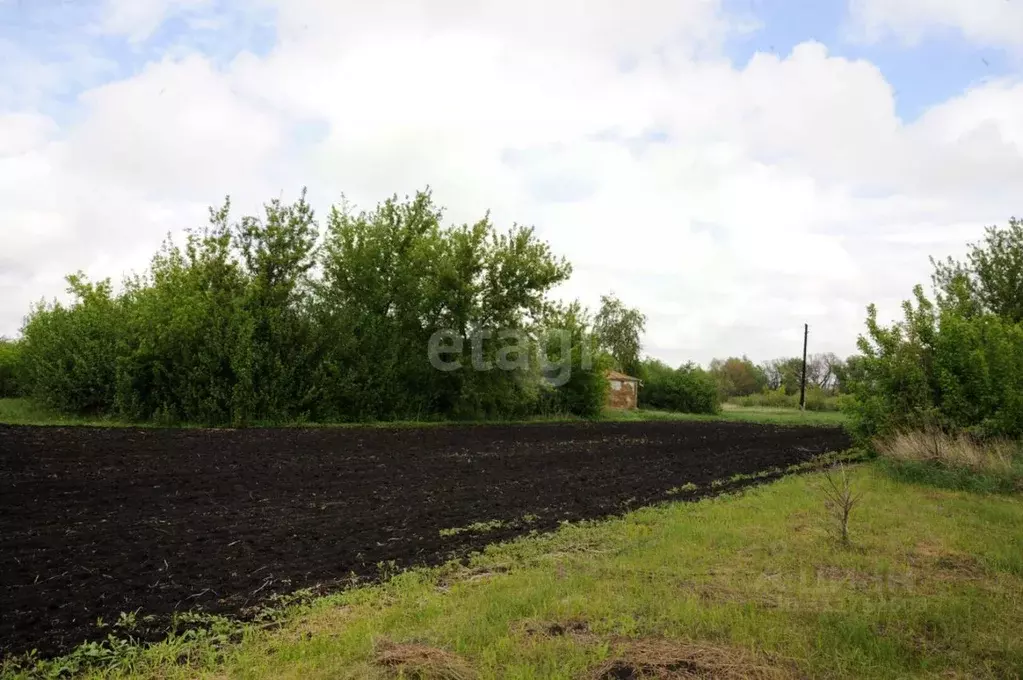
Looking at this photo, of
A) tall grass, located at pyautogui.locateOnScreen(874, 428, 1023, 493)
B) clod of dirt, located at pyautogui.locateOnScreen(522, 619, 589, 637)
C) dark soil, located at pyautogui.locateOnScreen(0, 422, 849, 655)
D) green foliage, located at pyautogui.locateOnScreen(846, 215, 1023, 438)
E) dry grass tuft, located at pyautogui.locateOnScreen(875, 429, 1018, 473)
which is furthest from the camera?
green foliage, located at pyautogui.locateOnScreen(846, 215, 1023, 438)

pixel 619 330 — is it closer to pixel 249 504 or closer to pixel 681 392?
pixel 681 392

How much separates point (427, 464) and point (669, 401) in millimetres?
41793

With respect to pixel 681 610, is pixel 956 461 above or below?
above

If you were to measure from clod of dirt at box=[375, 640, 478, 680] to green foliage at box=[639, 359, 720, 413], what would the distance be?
5075 centimetres

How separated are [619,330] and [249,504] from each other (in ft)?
209

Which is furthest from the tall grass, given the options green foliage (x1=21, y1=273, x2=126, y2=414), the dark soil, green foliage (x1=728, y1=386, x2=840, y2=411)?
green foliage (x1=728, y1=386, x2=840, y2=411)

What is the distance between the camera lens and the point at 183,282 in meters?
25.5

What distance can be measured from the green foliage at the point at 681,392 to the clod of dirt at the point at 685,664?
164 feet

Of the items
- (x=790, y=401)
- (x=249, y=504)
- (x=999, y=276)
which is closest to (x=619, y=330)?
→ (x=790, y=401)

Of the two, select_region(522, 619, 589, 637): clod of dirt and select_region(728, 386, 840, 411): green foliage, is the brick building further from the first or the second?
select_region(522, 619, 589, 637): clod of dirt

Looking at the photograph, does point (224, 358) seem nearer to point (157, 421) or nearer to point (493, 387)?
point (157, 421)

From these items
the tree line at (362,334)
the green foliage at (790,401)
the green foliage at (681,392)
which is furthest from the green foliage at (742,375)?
the tree line at (362,334)

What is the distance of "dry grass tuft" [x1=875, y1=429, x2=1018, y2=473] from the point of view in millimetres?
12898

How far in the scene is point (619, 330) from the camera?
72188mm
